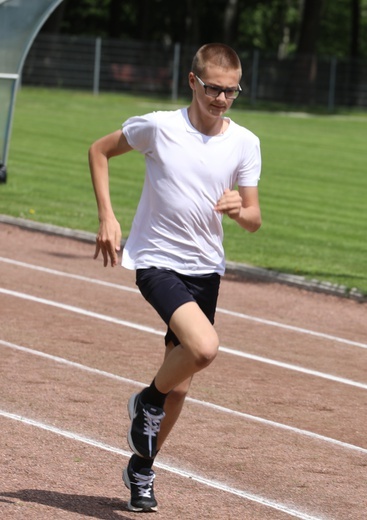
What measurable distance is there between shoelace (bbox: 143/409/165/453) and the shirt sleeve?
1.28 meters

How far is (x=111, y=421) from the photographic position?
7.60 meters

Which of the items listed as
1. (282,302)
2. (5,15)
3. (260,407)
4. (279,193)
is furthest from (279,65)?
(260,407)

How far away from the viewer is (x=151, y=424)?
232 inches

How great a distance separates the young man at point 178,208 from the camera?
19.0 ft

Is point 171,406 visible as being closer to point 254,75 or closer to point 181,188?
point 181,188

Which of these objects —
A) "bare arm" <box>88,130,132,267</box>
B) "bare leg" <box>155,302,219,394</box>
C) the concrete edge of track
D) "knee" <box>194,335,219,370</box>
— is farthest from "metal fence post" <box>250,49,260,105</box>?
"knee" <box>194,335,219,370</box>

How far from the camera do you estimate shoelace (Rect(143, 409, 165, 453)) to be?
19.3ft

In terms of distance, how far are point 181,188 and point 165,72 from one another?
159ft

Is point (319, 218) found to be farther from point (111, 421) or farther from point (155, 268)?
point (155, 268)

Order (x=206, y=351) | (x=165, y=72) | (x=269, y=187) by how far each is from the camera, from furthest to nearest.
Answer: (x=165, y=72) → (x=269, y=187) → (x=206, y=351)

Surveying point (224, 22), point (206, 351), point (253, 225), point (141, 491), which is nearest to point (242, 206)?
point (253, 225)

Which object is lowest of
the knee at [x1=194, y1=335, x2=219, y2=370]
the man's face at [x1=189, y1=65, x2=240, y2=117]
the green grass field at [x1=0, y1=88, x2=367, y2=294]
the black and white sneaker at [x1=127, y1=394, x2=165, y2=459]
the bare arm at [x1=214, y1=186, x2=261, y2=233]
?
the green grass field at [x1=0, y1=88, x2=367, y2=294]

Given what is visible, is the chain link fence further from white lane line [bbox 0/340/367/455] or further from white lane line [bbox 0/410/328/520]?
white lane line [bbox 0/410/328/520]

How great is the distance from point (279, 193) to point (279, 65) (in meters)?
34.0
